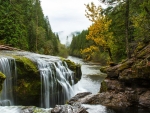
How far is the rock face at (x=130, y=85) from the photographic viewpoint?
14.4 m

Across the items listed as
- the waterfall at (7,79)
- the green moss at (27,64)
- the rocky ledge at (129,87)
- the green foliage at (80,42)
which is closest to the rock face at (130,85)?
the rocky ledge at (129,87)

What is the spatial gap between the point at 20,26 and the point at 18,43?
14.4 ft

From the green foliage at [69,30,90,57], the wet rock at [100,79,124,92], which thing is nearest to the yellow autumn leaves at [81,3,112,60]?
the wet rock at [100,79,124,92]

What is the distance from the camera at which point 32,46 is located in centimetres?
4559

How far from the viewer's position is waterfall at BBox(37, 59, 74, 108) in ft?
59.9

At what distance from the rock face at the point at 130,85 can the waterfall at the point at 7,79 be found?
7.29 metres

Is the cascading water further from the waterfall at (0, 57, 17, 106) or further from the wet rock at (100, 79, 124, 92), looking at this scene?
the wet rock at (100, 79, 124, 92)

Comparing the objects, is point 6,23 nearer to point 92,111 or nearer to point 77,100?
point 77,100

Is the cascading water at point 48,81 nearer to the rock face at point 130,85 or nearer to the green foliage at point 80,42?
the rock face at point 130,85

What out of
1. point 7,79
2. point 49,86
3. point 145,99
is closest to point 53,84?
point 49,86

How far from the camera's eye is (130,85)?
15977 mm

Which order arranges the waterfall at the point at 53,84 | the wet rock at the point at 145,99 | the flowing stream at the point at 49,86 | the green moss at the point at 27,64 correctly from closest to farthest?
the flowing stream at the point at 49,86 < the wet rock at the point at 145,99 < the green moss at the point at 27,64 < the waterfall at the point at 53,84

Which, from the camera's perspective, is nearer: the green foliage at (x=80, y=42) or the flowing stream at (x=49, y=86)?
the flowing stream at (x=49, y=86)

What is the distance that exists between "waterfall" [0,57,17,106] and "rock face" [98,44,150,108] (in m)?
7.29
